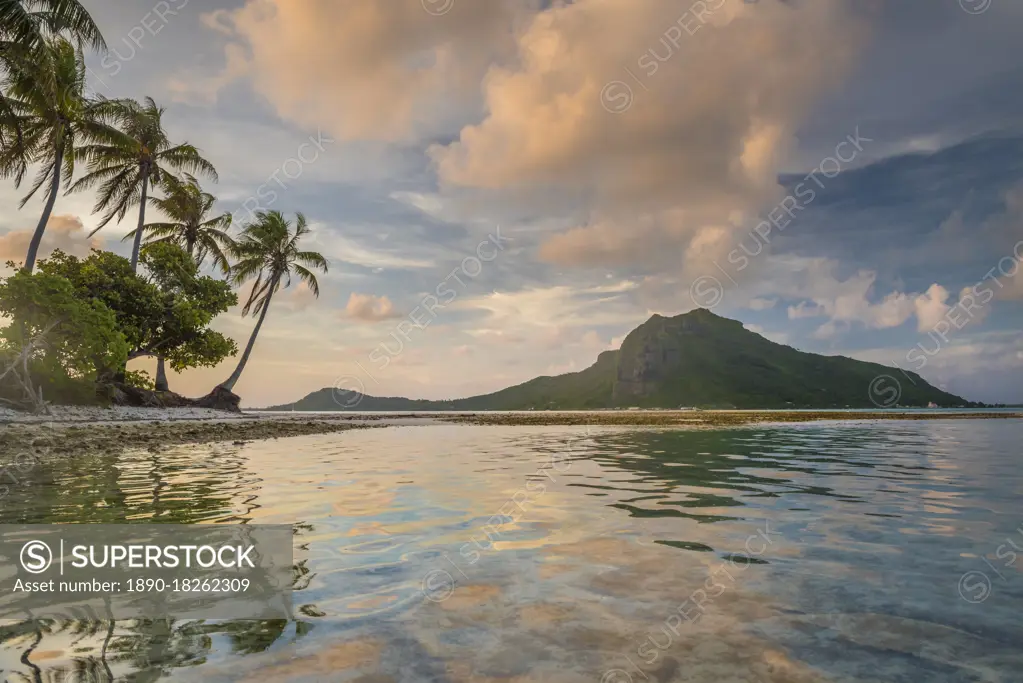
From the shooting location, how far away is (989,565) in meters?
5.89

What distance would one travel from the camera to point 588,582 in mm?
5238

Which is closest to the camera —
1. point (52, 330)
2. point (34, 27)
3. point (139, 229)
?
point (34, 27)

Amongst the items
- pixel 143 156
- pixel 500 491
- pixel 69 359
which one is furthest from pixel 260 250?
pixel 500 491

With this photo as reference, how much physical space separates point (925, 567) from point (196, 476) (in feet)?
43.9

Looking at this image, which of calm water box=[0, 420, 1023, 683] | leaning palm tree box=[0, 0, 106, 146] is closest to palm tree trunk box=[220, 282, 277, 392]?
leaning palm tree box=[0, 0, 106, 146]

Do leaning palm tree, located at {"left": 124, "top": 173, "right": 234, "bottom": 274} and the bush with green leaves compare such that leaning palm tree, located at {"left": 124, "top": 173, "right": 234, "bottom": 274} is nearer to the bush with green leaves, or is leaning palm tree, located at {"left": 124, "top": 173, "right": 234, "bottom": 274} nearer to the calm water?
the bush with green leaves

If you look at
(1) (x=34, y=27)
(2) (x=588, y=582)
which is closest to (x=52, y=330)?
(1) (x=34, y=27)

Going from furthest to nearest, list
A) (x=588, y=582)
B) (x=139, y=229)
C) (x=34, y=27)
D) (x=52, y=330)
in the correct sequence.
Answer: (x=139, y=229), (x=52, y=330), (x=34, y=27), (x=588, y=582)

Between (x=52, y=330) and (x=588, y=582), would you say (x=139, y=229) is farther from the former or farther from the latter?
(x=588, y=582)

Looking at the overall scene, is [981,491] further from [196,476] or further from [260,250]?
[260,250]

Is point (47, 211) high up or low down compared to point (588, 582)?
up

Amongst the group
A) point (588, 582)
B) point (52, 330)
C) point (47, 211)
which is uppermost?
point (47, 211)

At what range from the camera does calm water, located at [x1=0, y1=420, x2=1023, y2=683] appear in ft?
11.6

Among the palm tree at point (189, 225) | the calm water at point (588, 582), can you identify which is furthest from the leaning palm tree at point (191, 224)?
the calm water at point (588, 582)
